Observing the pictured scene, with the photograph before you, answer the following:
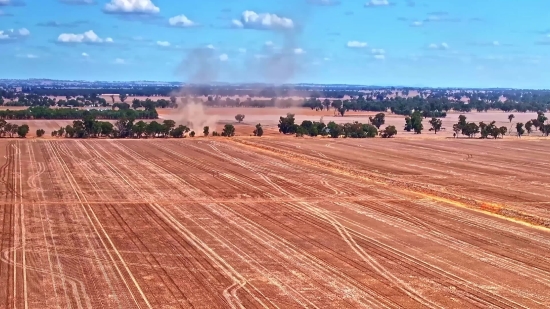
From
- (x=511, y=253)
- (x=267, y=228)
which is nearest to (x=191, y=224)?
(x=267, y=228)

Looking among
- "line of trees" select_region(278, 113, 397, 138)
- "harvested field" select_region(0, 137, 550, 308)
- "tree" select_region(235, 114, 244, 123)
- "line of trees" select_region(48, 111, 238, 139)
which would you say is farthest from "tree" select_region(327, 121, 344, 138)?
"harvested field" select_region(0, 137, 550, 308)

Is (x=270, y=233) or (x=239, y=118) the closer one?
(x=270, y=233)

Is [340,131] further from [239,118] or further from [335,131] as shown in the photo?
[239,118]

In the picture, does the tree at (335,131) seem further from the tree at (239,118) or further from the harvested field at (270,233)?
the harvested field at (270,233)

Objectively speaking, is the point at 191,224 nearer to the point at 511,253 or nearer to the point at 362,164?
the point at 511,253

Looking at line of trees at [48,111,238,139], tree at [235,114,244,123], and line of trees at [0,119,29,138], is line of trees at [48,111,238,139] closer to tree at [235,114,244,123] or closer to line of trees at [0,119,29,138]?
line of trees at [0,119,29,138]

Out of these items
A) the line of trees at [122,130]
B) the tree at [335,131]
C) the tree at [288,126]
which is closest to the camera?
the line of trees at [122,130]

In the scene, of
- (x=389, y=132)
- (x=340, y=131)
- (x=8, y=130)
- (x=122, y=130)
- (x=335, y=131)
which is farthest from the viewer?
(x=340, y=131)

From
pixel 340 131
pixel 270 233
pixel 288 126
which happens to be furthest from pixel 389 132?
pixel 270 233

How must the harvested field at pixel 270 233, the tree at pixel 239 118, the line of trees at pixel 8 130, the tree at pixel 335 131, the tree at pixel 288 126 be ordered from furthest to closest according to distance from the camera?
the tree at pixel 239 118 → the tree at pixel 288 126 → the tree at pixel 335 131 → the line of trees at pixel 8 130 → the harvested field at pixel 270 233

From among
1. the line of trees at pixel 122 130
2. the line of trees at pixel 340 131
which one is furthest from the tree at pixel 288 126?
the line of trees at pixel 122 130
